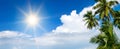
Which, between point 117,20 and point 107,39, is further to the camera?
point 117,20

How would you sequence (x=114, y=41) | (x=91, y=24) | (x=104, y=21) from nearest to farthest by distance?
(x=114, y=41) → (x=104, y=21) → (x=91, y=24)

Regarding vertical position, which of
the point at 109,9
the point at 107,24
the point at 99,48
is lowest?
the point at 99,48

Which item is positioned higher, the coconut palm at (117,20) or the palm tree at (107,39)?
the coconut palm at (117,20)

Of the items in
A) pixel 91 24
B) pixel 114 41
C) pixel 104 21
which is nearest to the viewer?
pixel 114 41

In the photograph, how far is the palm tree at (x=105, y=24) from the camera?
7588cm

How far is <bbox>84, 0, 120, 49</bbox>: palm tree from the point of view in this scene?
75875mm

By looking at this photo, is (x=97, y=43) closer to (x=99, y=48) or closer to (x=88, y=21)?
(x=99, y=48)

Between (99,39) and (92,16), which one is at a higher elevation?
(92,16)

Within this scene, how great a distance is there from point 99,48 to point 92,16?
18904mm

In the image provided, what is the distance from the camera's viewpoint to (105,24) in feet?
258

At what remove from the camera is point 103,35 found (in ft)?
252

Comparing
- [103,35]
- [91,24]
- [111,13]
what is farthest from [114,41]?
[91,24]

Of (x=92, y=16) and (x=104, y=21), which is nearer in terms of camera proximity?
(x=104, y=21)

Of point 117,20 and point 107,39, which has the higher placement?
point 117,20
